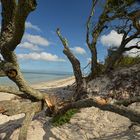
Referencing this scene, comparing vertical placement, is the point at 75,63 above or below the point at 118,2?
below

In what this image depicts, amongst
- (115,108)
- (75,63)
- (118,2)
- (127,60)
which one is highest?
(118,2)

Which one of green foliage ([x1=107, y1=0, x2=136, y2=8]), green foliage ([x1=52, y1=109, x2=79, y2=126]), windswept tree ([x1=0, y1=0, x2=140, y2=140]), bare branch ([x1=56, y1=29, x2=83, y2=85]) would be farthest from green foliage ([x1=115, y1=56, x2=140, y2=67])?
green foliage ([x1=52, y1=109, x2=79, y2=126])

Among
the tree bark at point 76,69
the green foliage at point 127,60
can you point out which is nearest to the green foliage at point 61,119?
the tree bark at point 76,69

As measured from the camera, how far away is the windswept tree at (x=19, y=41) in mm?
5303

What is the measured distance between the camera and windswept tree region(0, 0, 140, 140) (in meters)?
5.30

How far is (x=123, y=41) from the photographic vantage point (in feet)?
43.2

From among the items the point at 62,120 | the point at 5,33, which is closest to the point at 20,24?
the point at 5,33

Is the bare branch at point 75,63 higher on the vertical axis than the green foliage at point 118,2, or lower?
lower

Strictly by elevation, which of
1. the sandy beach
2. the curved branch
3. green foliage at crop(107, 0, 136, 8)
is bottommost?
the sandy beach

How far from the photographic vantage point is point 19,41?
5949 mm

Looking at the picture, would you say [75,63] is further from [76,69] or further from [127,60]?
[127,60]

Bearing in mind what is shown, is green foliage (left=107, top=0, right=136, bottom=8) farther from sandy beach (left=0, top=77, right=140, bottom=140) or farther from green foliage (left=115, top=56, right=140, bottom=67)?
sandy beach (left=0, top=77, right=140, bottom=140)

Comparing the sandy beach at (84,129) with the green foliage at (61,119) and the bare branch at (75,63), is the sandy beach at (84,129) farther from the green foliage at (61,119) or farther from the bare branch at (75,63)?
the bare branch at (75,63)

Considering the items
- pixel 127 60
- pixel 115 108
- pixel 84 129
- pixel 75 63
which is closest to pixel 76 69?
pixel 75 63
